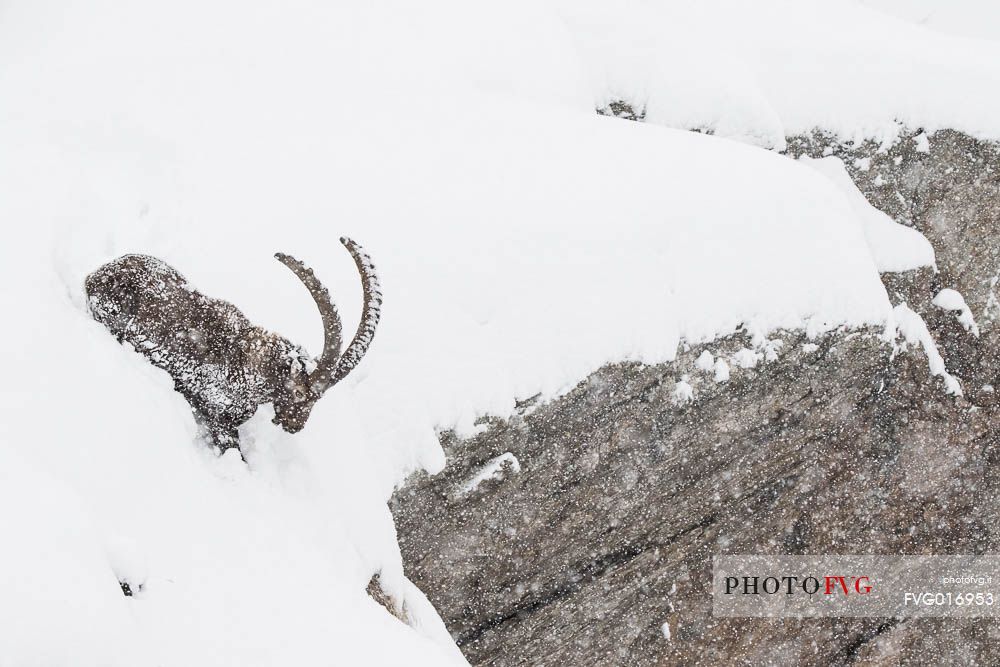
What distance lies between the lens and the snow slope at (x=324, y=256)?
4016 mm

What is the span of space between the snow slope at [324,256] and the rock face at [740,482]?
49 centimetres

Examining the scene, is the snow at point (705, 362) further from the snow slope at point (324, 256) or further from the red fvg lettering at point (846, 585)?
the red fvg lettering at point (846, 585)

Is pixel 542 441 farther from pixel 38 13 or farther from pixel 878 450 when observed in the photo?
pixel 38 13

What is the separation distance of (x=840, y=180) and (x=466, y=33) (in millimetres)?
5303

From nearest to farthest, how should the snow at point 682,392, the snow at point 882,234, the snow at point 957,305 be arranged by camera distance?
the snow at point 682,392
the snow at point 882,234
the snow at point 957,305

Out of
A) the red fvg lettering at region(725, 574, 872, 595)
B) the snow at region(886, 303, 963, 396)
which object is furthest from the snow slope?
the red fvg lettering at region(725, 574, 872, 595)

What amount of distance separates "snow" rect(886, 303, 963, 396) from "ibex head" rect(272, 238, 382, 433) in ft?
21.5

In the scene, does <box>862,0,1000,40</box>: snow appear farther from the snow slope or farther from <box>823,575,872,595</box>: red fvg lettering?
<box>823,575,872,595</box>: red fvg lettering

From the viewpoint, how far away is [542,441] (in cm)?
730

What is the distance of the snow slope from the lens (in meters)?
4.02

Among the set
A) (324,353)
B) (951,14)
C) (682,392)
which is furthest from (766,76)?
(951,14)

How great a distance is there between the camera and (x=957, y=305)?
32.1ft

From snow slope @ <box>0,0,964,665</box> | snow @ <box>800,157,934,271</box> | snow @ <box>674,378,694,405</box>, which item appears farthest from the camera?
snow @ <box>800,157,934,271</box>

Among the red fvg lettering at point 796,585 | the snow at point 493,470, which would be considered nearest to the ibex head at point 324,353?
the snow at point 493,470
